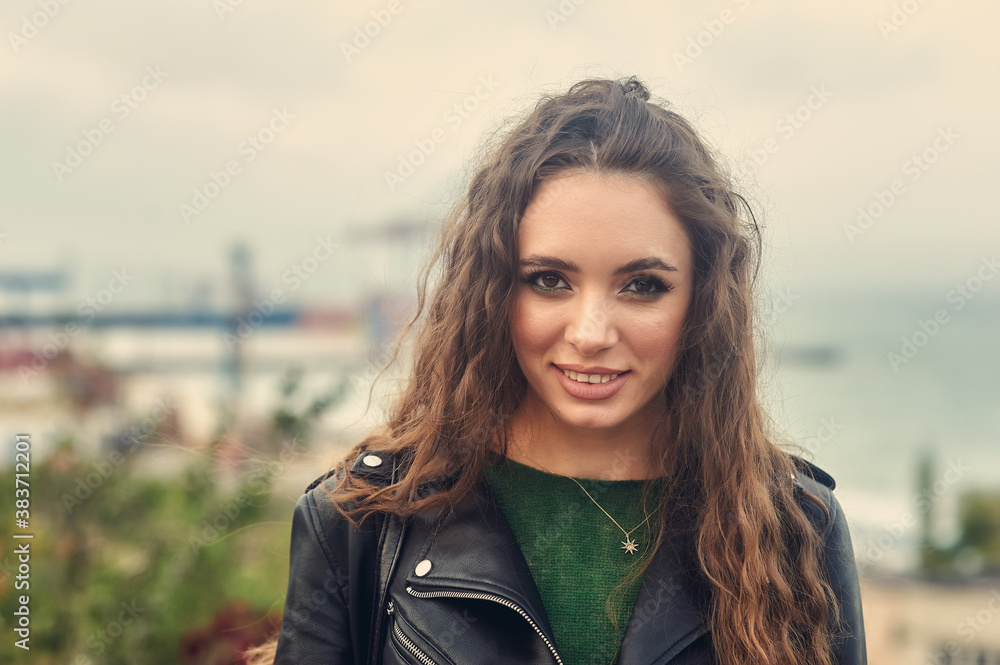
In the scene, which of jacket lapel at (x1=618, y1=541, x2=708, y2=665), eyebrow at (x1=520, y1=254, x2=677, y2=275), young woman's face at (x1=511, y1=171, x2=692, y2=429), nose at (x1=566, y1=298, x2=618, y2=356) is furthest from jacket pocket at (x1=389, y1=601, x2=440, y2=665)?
Answer: eyebrow at (x1=520, y1=254, x2=677, y2=275)

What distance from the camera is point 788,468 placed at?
2086 millimetres

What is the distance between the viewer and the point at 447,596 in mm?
1748

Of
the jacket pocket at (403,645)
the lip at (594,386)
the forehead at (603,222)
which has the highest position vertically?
the forehead at (603,222)

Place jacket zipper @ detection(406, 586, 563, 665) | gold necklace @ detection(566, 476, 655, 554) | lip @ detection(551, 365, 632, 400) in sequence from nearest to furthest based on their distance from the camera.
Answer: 1. jacket zipper @ detection(406, 586, 563, 665)
2. lip @ detection(551, 365, 632, 400)
3. gold necklace @ detection(566, 476, 655, 554)

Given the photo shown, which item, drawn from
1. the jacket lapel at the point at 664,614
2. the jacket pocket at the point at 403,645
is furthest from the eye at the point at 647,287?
the jacket pocket at the point at 403,645

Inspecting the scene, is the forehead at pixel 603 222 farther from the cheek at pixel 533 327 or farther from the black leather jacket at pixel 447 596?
the black leather jacket at pixel 447 596

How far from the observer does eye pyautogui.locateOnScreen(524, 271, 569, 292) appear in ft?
5.93

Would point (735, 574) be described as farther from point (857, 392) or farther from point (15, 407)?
point (857, 392)

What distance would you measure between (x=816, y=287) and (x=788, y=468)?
32.2 meters

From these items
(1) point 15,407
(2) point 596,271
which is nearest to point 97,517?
(1) point 15,407

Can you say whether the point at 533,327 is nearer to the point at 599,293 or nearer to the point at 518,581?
the point at 599,293

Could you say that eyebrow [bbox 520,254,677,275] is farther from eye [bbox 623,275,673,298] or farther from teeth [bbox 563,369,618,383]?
teeth [bbox 563,369,618,383]

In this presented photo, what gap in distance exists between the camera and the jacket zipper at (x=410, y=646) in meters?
1.71

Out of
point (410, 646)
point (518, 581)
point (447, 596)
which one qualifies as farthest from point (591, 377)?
point (410, 646)
